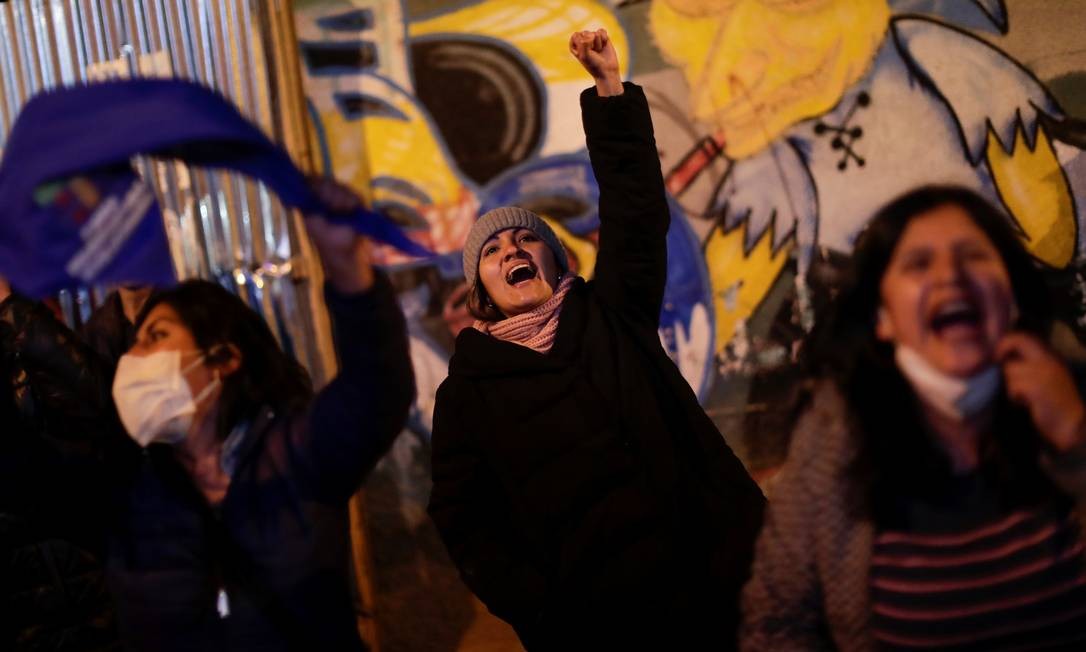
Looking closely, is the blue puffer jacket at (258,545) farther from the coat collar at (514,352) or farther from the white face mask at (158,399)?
the coat collar at (514,352)

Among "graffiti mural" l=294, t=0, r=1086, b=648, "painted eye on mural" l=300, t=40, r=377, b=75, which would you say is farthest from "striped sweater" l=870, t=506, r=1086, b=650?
"painted eye on mural" l=300, t=40, r=377, b=75

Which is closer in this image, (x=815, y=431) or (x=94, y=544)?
(x=815, y=431)

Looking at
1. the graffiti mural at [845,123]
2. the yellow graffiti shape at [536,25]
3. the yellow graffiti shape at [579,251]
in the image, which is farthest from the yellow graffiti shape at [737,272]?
the yellow graffiti shape at [536,25]

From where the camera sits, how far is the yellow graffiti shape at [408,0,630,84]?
4805mm

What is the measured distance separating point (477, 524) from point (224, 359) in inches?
32.5

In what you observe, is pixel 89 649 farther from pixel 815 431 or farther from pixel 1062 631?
pixel 1062 631

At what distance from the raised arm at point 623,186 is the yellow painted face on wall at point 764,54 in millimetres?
2207

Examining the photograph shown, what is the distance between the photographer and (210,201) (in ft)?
16.2

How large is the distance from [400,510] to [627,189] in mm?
3004

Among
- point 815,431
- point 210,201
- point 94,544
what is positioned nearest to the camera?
point 815,431

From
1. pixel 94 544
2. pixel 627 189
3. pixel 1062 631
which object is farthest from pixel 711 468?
pixel 94 544

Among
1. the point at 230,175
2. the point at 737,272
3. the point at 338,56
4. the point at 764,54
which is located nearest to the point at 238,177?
the point at 230,175

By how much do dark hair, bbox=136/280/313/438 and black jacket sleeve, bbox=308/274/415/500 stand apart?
0.21m

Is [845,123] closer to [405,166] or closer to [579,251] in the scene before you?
[579,251]
